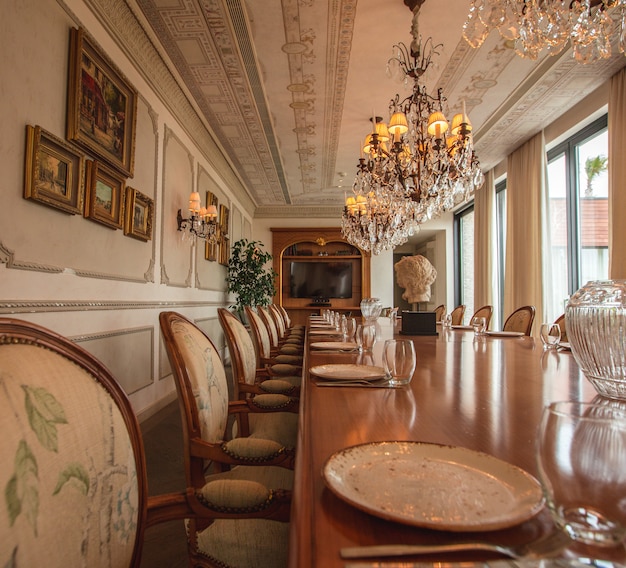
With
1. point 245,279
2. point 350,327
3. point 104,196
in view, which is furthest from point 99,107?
point 245,279

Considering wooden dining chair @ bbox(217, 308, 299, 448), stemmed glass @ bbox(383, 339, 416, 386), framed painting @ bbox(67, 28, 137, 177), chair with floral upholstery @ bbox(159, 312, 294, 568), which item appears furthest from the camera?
framed painting @ bbox(67, 28, 137, 177)

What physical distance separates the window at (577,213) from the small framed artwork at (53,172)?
4.47 metres

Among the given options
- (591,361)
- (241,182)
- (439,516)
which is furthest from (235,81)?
(439,516)

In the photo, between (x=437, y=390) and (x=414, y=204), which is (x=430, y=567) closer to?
(x=437, y=390)

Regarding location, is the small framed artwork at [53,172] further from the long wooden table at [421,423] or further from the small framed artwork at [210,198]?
the small framed artwork at [210,198]

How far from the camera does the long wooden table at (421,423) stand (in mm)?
369

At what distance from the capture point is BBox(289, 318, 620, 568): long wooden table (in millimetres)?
369

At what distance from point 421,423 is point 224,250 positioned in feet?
18.1

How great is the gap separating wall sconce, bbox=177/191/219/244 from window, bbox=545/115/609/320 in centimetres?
376

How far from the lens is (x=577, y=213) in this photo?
179 inches

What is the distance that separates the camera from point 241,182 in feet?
22.0

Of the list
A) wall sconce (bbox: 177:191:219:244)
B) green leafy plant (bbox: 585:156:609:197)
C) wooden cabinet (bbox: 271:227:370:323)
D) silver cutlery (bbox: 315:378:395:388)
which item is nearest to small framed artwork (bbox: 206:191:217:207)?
wall sconce (bbox: 177:191:219:244)

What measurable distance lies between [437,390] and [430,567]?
2.20 ft

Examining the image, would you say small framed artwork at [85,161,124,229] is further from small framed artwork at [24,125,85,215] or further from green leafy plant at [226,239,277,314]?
green leafy plant at [226,239,277,314]
